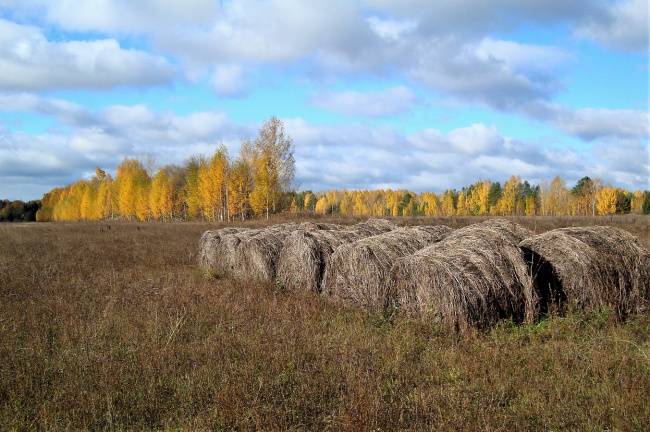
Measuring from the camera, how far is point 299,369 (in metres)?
5.84

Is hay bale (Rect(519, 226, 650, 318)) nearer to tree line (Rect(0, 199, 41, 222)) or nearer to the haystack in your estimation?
the haystack

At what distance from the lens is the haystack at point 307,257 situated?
1170cm

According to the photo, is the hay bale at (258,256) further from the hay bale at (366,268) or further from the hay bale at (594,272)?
the hay bale at (594,272)

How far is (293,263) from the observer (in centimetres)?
1216

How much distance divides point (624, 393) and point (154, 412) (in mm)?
5943

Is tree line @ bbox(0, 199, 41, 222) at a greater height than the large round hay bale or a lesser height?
greater

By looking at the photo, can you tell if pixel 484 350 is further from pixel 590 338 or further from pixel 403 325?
pixel 590 338

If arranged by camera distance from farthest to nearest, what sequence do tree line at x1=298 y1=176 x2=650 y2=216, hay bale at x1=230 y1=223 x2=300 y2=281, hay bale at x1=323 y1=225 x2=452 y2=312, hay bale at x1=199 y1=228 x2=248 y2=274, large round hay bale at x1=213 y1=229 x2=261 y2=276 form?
1. tree line at x1=298 y1=176 x2=650 y2=216
2. hay bale at x1=199 y1=228 x2=248 y2=274
3. large round hay bale at x1=213 y1=229 x2=261 y2=276
4. hay bale at x1=230 y1=223 x2=300 y2=281
5. hay bale at x1=323 y1=225 x2=452 y2=312

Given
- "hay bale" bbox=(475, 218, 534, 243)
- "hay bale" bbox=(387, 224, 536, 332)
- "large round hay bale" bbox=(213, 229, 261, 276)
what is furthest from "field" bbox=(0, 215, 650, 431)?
"large round hay bale" bbox=(213, 229, 261, 276)

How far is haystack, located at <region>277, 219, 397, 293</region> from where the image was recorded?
1170cm

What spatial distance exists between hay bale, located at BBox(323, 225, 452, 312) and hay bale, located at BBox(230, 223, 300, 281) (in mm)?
2963

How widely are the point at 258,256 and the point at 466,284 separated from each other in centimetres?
754

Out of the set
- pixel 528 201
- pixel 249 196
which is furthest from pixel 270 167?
pixel 528 201

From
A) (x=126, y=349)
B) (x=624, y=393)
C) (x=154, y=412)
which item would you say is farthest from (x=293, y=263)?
(x=624, y=393)
